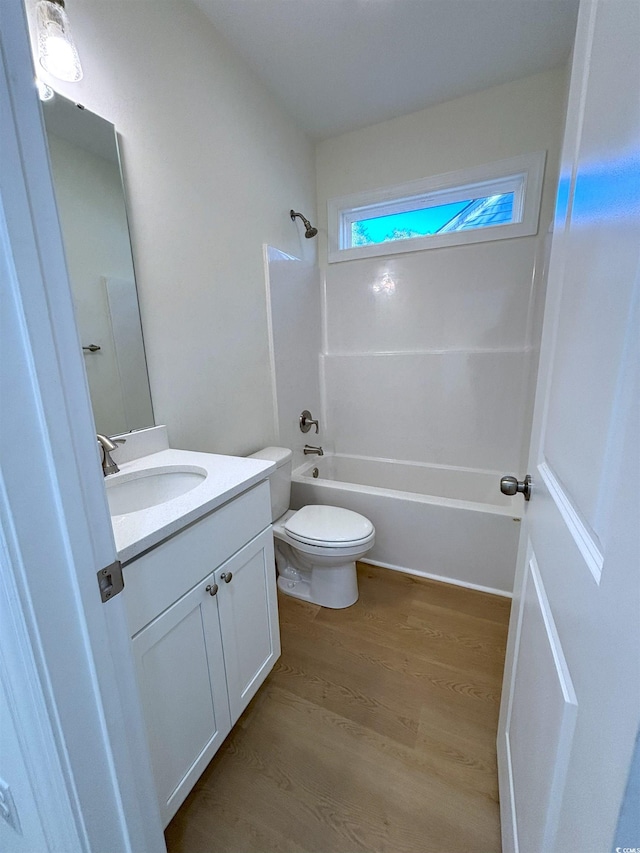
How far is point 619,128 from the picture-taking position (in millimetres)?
429

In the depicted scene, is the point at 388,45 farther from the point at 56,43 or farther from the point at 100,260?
the point at 100,260

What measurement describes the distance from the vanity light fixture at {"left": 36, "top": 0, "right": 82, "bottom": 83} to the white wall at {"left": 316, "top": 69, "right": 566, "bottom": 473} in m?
1.72

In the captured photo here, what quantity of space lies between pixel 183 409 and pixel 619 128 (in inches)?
58.1

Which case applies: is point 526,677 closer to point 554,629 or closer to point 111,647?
point 554,629

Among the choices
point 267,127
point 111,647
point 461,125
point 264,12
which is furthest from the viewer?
point 461,125

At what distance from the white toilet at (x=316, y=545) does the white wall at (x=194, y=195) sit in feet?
1.12

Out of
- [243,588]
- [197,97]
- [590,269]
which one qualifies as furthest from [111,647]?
[197,97]

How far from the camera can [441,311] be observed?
90.8 inches

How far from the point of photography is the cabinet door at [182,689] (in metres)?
0.77

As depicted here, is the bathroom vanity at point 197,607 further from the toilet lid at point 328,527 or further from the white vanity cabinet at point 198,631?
the toilet lid at point 328,527

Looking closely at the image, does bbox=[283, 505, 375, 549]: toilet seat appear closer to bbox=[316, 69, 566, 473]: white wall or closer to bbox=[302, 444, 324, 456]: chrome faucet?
bbox=[302, 444, 324, 456]: chrome faucet

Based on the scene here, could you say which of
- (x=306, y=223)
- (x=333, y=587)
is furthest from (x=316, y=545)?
(x=306, y=223)

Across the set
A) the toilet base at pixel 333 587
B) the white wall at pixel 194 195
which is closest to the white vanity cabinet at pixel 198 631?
the toilet base at pixel 333 587

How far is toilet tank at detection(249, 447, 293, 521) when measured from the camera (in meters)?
1.76
